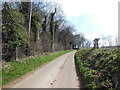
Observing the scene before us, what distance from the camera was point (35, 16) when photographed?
60.2 ft

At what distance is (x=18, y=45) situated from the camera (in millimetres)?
11938

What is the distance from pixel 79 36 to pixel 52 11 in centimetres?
4820

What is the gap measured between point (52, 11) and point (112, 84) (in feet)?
94.6

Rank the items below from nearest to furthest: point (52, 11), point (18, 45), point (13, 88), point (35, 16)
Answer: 1. point (13, 88)
2. point (18, 45)
3. point (35, 16)
4. point (52, 11)

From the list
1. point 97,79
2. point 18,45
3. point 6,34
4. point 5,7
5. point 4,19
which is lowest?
point 97,79

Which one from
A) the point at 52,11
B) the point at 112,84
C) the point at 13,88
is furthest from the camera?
the point at 52,11

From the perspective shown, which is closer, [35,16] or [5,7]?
[5,7]

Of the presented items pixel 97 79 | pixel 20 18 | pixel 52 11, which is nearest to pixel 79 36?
pixel 52 11

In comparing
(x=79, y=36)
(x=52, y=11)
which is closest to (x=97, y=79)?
(x=52, y=11)

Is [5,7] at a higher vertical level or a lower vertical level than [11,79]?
higher

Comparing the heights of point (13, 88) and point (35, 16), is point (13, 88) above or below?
below

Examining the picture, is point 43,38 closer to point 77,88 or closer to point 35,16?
point 35,16

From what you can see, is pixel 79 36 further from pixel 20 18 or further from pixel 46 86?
pixel 46 86

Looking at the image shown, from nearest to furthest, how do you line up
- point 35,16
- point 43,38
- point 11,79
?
point 11,79, point 35,16, point 43,38
